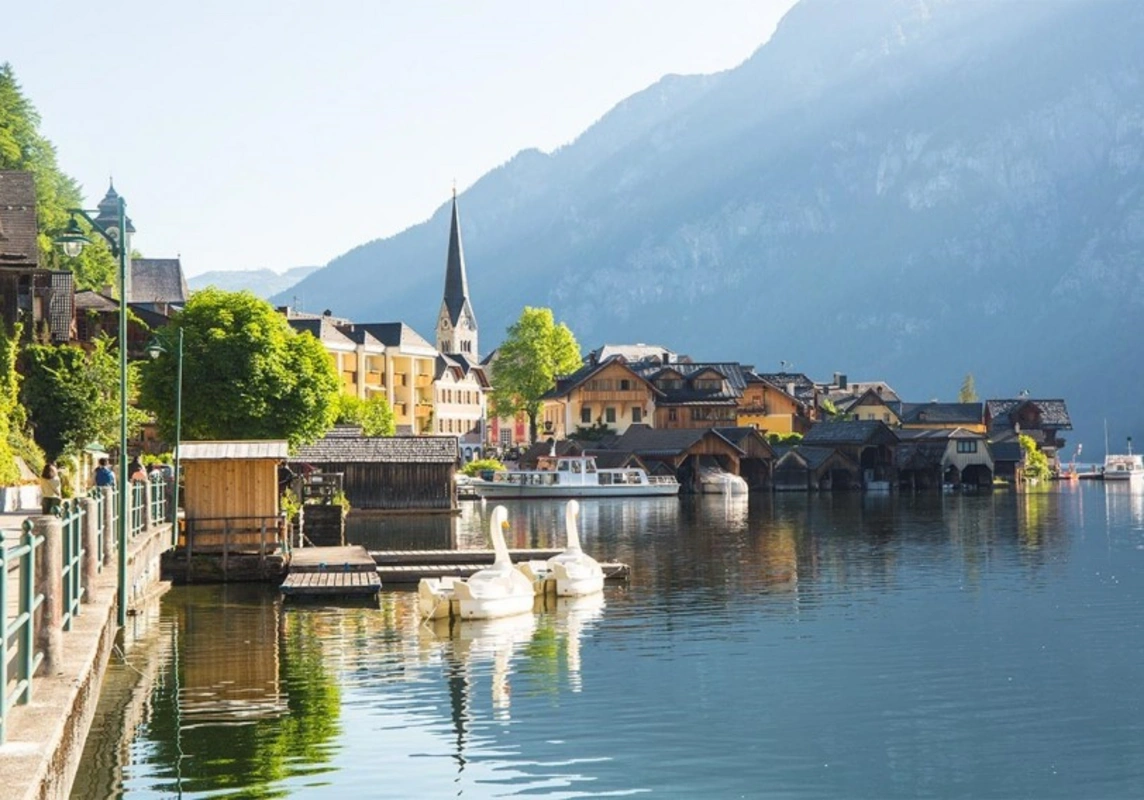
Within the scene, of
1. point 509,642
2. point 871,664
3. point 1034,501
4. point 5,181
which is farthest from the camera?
point 1034,501

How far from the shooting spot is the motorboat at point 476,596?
1526 inches

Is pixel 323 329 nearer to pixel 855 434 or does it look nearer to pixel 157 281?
pixel 157 281

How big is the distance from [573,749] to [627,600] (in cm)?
2093

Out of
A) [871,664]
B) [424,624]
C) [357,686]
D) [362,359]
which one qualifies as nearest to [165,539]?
[424,624]

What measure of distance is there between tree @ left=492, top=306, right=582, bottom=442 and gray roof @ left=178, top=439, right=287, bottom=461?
329 feet

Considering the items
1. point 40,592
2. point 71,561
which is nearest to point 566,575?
point 71,561

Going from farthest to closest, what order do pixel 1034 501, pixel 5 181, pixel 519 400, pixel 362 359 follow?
pixel 519 400, pixel 362 359, pixel 1034 501, pixel 5 181

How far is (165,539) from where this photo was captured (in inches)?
1741

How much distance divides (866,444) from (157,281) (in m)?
64.0

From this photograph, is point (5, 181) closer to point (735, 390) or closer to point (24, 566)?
point (24, 566)

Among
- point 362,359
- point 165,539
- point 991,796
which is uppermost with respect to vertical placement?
point 362,359

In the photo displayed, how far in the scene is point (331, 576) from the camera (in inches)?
1781

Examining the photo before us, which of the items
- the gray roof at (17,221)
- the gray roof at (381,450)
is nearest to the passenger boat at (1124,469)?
the gray roof at (381,450)

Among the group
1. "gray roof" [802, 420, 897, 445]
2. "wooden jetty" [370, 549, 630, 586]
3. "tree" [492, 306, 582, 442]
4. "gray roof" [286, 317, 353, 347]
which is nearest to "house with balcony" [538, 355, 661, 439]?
"tree" [492, 306, 582, 442]
